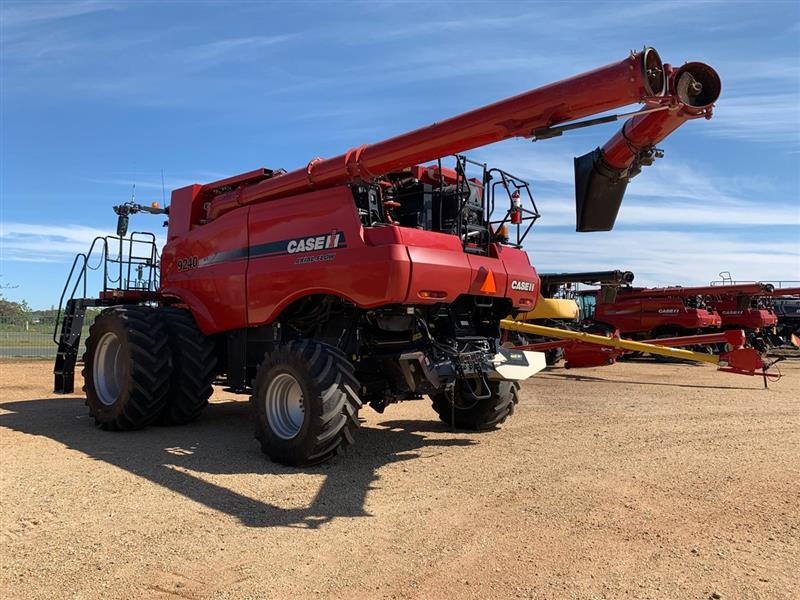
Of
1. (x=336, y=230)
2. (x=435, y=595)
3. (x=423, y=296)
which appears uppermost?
(x=336, y=230)

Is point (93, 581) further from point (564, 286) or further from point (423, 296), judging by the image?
point (564, 286)

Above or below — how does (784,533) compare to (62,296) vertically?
below

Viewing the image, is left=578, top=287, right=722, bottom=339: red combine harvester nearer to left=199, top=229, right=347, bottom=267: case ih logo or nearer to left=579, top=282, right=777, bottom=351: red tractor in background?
left=579, top=282, right=777, bottom=351: red tractor in background

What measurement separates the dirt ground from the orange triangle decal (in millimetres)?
1707

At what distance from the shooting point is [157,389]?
7578 mm

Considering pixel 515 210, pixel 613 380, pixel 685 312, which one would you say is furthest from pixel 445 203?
pixel 685 312

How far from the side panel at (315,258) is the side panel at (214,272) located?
22cm

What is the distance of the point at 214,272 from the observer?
7.67m

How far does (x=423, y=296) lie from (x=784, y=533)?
3.31 meters

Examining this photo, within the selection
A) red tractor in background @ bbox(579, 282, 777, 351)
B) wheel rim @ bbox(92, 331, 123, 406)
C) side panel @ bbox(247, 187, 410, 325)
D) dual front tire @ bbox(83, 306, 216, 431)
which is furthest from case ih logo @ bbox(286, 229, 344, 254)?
red tractor in background @ bbox(579, 282, 777, 351)

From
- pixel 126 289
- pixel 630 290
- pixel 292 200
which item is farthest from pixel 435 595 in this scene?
pixel 630 290

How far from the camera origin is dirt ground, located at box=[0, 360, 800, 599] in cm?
360

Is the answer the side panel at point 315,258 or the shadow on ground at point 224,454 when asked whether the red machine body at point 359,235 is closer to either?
the side panel at point 315,258

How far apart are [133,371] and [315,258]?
9.10 ft
